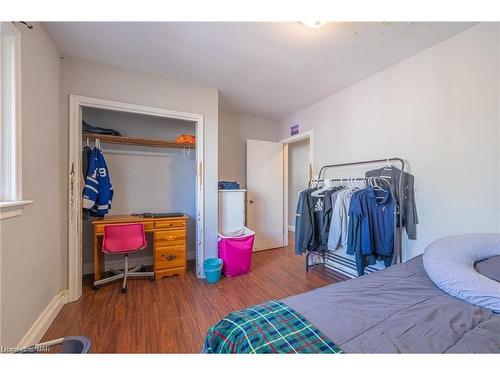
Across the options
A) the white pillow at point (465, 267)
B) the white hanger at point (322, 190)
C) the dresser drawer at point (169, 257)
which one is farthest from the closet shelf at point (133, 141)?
the white pillow at point (465, 267)

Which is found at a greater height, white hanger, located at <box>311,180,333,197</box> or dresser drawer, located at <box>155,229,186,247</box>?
white hanger, located at <box>311,180,333,197</box>

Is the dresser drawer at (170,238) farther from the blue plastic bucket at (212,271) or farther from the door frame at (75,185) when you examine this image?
the door frame at (75,185)

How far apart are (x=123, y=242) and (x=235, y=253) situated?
4.28 ft

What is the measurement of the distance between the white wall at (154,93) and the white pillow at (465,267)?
2.19m

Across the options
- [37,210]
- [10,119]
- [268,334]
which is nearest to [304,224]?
[268,334]

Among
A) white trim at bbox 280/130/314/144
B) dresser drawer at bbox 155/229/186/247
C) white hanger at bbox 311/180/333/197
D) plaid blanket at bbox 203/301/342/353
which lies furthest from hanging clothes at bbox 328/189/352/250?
dresser drawer at bbox 155/229/186/247

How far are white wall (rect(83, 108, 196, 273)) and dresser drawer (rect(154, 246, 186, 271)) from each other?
0.51 metres

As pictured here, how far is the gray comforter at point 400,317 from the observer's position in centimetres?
69

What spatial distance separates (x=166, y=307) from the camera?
1.89 meters

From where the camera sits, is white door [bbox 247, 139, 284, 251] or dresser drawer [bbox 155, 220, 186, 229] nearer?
dresser drawer [bbox 155, 220, 186, 229]

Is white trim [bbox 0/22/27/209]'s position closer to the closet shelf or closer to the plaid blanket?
the closet shelf

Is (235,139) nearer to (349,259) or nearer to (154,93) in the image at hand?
(154,93)

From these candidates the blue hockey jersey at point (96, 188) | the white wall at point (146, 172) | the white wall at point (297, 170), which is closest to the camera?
the blue hockey jersey at point (96, 188)

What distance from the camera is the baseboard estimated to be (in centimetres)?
136
